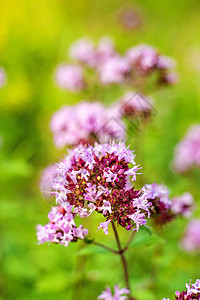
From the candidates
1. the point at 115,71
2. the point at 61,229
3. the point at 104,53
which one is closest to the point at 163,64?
the point at 115,71

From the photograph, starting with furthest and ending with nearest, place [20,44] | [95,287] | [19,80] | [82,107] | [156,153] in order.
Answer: [20,44], [19,80], [156,153], [95,287], [82,107]

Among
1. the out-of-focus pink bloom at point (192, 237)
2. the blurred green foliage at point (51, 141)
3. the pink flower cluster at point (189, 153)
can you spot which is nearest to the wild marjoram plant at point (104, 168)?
the blurred green foliage at point (51, 141)

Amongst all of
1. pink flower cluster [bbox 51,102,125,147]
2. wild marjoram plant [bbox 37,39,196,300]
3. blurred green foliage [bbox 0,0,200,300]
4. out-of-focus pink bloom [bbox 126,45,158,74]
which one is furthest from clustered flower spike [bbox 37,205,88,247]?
out-of-focus pink bloom [bbox 126,45,158,74]

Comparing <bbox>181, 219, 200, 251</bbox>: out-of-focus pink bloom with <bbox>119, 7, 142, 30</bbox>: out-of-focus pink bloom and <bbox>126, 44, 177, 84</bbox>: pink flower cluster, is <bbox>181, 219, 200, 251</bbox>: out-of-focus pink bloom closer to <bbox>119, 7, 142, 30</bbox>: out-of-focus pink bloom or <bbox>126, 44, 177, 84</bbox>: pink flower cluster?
<bbox>126, 44, 177, 84</bbox>: pink flower cluster

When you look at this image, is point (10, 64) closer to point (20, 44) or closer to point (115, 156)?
point (20, 44)

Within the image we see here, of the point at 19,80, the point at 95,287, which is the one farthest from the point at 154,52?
the point at 19,80

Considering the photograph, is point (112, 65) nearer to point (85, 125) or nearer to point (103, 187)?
point (85, 125)

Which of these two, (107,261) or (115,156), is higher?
(107,261)
